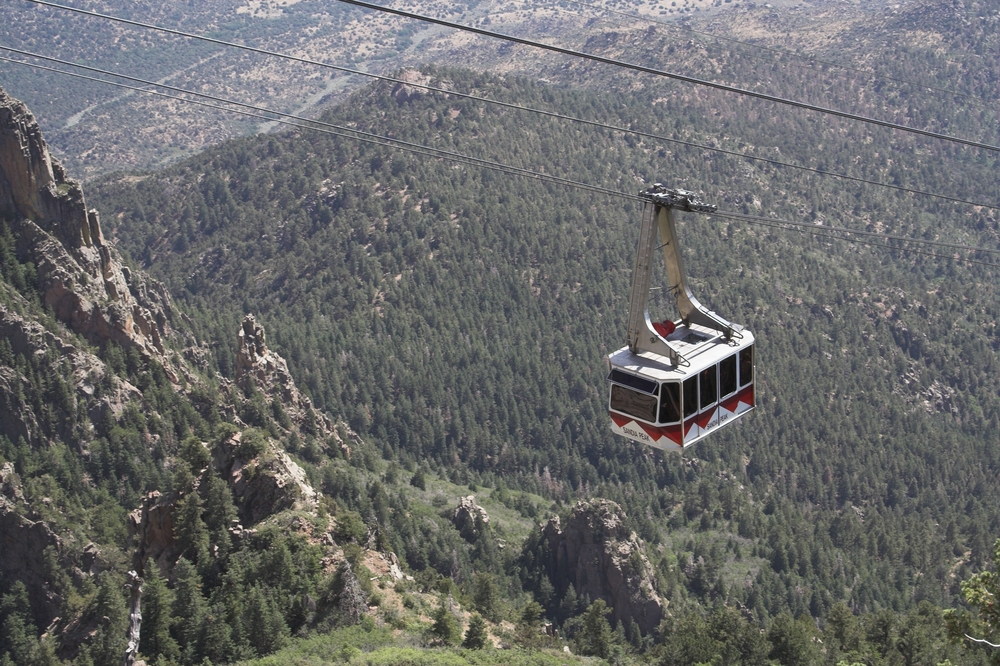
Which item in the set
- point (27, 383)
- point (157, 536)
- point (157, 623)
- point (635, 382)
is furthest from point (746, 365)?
point (27, 383)

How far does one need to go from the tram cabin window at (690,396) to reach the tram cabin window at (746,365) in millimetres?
2780

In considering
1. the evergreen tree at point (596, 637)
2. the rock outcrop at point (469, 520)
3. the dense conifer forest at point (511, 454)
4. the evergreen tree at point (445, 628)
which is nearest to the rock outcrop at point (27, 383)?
the dense conifer forest at point (511, 454)

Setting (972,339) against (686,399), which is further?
(972,339)

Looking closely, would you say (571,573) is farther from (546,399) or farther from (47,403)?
(546,399)

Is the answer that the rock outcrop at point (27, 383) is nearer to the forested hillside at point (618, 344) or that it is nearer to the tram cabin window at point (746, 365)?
the forested hillside at point (618, 344)

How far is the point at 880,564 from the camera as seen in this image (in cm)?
12588

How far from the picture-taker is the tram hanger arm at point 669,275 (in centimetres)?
3650

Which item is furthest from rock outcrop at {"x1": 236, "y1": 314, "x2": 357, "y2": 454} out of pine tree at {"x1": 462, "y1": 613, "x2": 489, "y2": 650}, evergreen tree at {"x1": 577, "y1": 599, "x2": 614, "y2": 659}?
pine tree at {"x1": 462, "y1": 613, "x2": 489, "y2": 650}

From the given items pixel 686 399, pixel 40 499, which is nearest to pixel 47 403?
pixel 40 499

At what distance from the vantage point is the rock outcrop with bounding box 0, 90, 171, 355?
318 feet

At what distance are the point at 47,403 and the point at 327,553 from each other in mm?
43814

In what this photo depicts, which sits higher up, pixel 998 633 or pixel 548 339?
pixel 998 633

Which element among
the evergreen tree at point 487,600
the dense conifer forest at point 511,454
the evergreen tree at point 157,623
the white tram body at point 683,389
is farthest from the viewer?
the evergreen tree at point 487,600

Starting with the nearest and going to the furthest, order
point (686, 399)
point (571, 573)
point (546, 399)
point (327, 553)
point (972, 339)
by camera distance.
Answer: point (686, 399) → point (327, 553) → point (571, 573) → point (546, 399) → point (972, 339)
